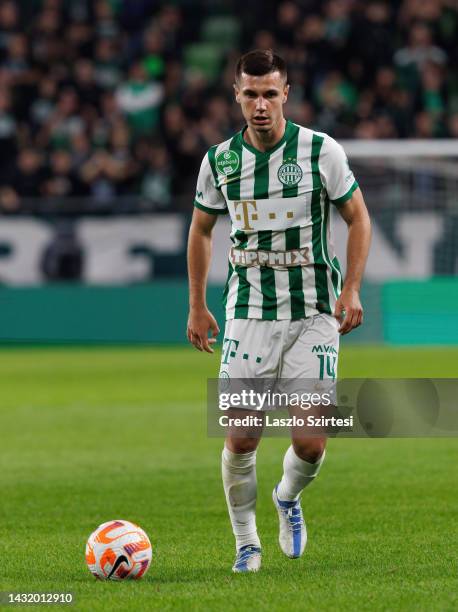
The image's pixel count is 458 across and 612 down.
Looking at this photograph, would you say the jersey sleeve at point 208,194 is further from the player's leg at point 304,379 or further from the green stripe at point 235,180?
the player's leg at point 304,379

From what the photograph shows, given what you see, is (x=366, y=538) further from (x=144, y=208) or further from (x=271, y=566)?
(x=144, y=208)

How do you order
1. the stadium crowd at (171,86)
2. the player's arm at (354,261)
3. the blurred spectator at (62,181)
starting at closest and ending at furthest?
the player's arm at (354,261), the blurred spectator at (62,181), the stadium crowd at (171,86)

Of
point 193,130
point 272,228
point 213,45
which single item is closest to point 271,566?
point 272,228

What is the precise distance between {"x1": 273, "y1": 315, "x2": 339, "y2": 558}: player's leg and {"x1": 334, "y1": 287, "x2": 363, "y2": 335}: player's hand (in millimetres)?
183

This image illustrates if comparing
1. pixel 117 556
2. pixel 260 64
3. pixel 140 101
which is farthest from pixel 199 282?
pixel 140 101

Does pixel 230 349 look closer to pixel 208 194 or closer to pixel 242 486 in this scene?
pixel 242 486

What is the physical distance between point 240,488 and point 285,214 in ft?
3.92

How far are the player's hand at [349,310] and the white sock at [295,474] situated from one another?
64cm

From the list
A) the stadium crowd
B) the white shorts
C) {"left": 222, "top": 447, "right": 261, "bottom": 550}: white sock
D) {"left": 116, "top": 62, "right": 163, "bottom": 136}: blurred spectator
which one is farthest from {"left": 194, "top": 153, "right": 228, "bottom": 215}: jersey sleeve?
{"left": 116, "top": 62, "right": 163, "bottom": 136}: blurred spectator

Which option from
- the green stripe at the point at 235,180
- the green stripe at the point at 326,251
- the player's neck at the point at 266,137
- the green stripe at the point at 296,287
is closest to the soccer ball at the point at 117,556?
the green stripe at the point at 296,287

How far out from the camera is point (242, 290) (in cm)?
621

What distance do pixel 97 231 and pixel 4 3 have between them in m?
6.58

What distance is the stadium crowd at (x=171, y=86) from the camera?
20.6 metres

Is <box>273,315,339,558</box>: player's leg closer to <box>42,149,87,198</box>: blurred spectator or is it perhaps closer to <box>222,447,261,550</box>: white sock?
<box>222,447,261,550</box>: white sock
